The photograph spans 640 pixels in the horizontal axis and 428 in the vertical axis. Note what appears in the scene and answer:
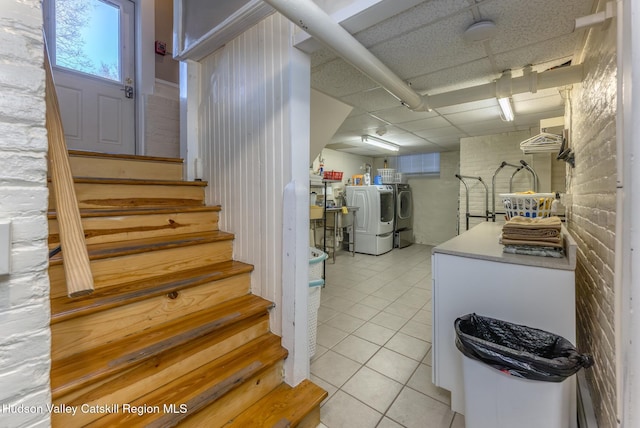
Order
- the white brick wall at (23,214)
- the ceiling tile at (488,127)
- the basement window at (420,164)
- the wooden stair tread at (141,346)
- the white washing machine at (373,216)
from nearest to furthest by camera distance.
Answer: the white brick wall at (23,214)
the wooden stair tread at (141,346)
the ceiling tile at (488,127)
the white washing machine at (373,216)
the basement window at (420,164)

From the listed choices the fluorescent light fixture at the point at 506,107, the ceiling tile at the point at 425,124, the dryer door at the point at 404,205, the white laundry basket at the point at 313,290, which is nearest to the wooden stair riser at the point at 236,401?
the white laundry basket at the point at 313,290

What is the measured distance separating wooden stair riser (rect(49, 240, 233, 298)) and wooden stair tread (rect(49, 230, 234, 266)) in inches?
1.1

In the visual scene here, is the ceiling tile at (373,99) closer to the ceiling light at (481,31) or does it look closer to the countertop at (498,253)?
the ceiling light at (481,31)

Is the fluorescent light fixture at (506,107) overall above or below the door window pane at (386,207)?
above

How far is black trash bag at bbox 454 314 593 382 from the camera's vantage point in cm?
105

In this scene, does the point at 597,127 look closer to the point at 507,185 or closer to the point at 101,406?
the point at 101,406

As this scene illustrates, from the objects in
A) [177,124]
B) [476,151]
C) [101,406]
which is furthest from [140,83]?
A: [476,151]

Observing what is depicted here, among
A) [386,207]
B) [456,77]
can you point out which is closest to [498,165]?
[386,207]

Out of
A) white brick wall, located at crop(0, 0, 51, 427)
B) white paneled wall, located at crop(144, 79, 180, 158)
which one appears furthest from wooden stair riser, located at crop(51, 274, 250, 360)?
white paneled wall, located at crop(144, 79, 180, 158)

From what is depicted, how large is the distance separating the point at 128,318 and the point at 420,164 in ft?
21.8

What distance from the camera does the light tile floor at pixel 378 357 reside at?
1565 mm

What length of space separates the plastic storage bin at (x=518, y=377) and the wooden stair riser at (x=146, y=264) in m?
1.51

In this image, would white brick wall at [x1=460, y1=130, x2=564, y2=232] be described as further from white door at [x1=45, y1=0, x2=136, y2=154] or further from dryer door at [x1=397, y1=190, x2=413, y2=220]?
white door at [x1=45, y1=0, x2=136, y2=154]

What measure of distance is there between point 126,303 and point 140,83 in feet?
9.95
